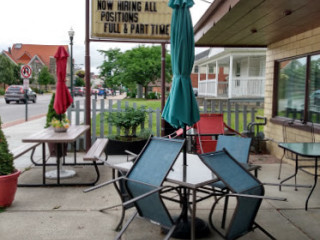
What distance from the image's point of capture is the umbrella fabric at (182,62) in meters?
3.52

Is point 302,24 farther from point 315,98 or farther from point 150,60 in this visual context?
point 150,60

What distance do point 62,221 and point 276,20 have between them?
176 inches

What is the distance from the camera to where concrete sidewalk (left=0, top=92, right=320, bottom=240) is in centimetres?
374

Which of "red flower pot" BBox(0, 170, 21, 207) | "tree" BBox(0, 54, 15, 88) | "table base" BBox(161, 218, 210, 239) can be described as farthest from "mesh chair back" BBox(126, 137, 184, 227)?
"tree" BBox(0, 54, 15, 88)

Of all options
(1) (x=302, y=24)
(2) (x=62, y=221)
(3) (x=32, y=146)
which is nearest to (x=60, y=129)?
(3) (x=32, y=146)

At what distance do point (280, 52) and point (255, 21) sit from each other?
238cm

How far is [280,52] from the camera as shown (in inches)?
308

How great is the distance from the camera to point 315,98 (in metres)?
6.41

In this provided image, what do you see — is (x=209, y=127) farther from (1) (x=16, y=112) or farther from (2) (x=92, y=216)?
(1) (x=16, y=112)

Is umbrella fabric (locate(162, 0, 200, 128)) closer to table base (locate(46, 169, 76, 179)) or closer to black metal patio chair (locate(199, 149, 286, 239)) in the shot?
black metal patio chair (locate(199, 149, 286, 239))

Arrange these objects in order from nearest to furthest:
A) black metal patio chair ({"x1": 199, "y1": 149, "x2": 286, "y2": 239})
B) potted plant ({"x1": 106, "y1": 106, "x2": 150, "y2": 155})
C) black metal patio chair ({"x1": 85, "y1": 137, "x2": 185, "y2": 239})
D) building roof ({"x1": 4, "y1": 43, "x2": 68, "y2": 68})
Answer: black metal patio chair ({"x1": 199, "y1": 149, "x2": 286, "y2": 239})
black metal patio chair ({"x1": 85, "y1": 137, "x2": 185, "y2": 239})
potted plant ({"x1": 106, "y1": 106, "x2": 150, "y2": 155})
building roof ({"x1": 4, "y1": 43, "x2": 68, "y2": 68})

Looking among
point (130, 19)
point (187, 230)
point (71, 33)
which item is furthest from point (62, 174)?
point (71, 33)

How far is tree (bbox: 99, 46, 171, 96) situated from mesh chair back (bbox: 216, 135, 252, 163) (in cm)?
3972

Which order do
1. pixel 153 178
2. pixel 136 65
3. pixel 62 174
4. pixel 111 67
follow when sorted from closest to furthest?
pixel 153 178, pixel 62 174, pixel 136 65, pixel 111 67
